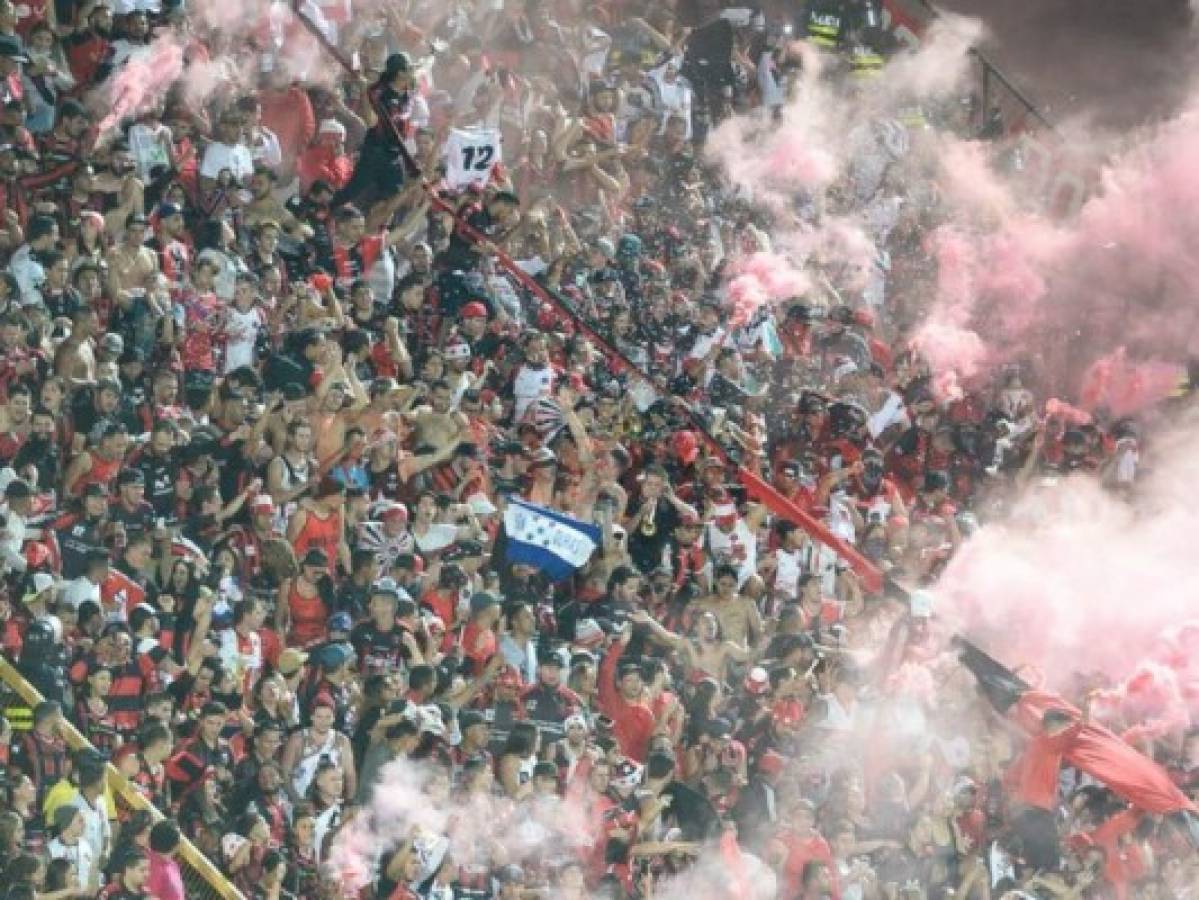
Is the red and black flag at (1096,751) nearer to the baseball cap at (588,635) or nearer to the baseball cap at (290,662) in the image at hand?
the baseball cap at (588,635)

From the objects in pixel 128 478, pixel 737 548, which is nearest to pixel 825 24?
pixel 737 548

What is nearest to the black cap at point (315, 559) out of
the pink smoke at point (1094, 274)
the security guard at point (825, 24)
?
the pink smoke at point (1094, 274)

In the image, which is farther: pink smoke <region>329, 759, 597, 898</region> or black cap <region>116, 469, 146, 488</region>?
black cap <region>116, 469, 146, 488</region>

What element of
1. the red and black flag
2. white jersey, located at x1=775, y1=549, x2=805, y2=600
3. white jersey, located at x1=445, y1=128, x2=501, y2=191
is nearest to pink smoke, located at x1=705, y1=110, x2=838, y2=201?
white jersey, located at x1=445, y1=128, x2=501, y2=191

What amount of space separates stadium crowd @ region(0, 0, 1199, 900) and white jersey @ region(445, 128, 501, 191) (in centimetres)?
2

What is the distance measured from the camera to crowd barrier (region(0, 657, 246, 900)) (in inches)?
462

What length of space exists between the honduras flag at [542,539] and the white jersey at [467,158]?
2.83m

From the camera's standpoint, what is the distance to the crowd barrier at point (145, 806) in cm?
1173

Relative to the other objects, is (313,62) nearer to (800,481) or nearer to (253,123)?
(253,123)

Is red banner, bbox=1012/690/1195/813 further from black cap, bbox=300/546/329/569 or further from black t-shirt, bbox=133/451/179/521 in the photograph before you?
black t-shirt, bbox=133/451/179/521

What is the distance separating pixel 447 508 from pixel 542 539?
1.86ft

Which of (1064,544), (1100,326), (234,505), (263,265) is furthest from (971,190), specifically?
(234,505)

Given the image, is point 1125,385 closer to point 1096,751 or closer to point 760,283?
point 760,283

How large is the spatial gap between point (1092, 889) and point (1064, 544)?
356cm
